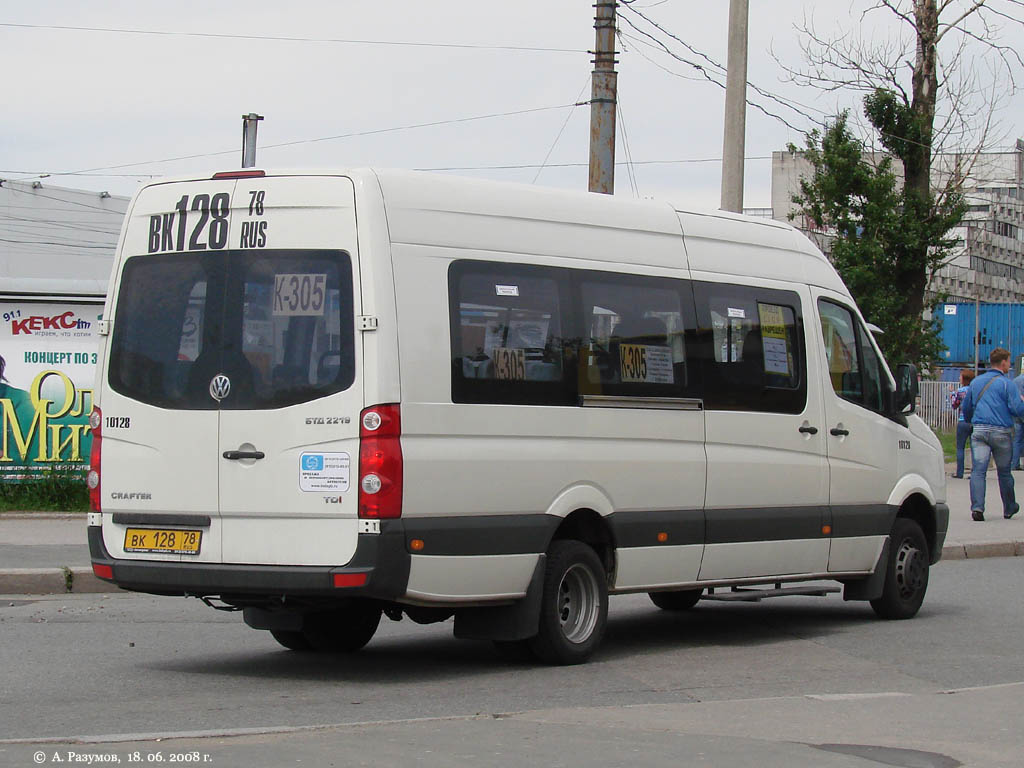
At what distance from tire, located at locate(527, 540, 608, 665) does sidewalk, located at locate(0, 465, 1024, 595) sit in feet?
16.7

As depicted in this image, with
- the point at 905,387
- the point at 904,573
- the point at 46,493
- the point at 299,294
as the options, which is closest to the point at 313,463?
the point at 299,294

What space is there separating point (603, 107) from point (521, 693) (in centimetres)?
1105

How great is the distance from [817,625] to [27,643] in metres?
5.30

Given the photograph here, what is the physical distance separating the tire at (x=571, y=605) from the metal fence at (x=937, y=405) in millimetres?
33951

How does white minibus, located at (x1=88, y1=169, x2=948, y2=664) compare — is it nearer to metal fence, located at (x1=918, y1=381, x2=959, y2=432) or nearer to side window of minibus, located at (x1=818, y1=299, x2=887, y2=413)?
side window of minibus, located at (x1=818, y1=299, x2=887, y2=413)

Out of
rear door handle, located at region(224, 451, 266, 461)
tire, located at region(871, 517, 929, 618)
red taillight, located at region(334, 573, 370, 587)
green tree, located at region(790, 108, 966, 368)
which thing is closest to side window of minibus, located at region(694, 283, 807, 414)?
tire, located at region(871, 517, 929, 618)

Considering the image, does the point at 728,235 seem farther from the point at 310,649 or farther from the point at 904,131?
the point at 904,131

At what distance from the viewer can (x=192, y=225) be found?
8.41 m

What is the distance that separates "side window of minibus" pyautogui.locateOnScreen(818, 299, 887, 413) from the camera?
10977 mm

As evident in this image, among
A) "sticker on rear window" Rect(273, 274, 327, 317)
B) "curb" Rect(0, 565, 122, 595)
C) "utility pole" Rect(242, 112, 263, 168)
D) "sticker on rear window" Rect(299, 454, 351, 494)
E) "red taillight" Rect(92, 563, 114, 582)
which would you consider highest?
"utility pole" Rect(242, 112, 263, 168)

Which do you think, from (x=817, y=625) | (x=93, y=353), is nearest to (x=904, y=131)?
(x=93, y=353)

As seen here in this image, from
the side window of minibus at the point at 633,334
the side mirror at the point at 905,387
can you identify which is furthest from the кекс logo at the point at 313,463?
the side mirror at the point at 905,387

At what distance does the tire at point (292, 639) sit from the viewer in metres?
9.48

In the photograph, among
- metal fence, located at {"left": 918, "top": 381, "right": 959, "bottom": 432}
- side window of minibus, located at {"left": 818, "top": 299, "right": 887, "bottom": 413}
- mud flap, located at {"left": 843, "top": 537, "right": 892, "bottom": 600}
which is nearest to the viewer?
side window of minibus, located at {"left": 818, "top": 299, "right": 887, "bottom": 413}
